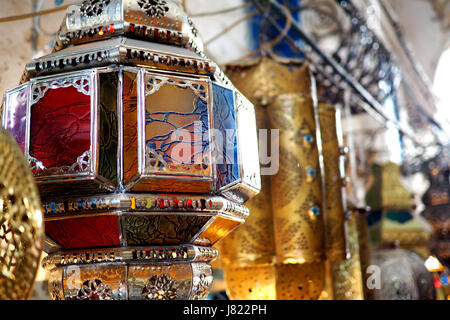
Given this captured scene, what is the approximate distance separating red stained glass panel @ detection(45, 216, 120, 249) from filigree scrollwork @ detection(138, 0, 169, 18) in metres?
0.23

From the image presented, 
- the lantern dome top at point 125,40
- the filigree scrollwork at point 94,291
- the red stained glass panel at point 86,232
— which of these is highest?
the lantern dome top at point 125,40

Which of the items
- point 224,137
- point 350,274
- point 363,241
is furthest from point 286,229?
point 224,137

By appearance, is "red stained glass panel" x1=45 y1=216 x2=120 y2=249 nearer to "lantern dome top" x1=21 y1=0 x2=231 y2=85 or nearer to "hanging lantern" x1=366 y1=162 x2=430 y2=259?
"lantern dome top" x1=21 y1=0 x2=231 y2=85

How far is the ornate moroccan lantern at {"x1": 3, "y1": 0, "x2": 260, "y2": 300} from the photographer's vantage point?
0.45m

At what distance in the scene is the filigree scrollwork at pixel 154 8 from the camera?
55cm

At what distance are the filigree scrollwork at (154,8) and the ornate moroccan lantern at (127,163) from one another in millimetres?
48

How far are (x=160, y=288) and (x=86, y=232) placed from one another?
0.27 ft

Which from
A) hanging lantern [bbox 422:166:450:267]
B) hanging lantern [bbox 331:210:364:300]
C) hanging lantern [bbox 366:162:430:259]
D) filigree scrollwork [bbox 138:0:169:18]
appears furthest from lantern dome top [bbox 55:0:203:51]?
hanging lantern [bbox 422:166:450:267]

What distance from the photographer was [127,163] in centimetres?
45

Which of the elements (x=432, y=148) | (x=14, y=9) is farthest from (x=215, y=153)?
(x=432, y=148)

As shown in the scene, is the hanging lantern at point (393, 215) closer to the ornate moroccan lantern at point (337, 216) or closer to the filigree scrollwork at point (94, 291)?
the ornate moroccan lantern at point (337, 216)

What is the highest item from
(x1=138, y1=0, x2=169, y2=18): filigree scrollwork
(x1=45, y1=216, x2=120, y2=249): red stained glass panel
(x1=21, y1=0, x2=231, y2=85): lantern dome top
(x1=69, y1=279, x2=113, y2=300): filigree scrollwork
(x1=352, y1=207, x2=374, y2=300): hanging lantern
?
(x1=138, y1=0, x2=169, y2=18): filigree scrollwork

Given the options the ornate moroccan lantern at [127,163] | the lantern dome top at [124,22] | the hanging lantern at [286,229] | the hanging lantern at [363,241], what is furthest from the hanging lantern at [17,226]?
the hanging lantern at [363,241]
